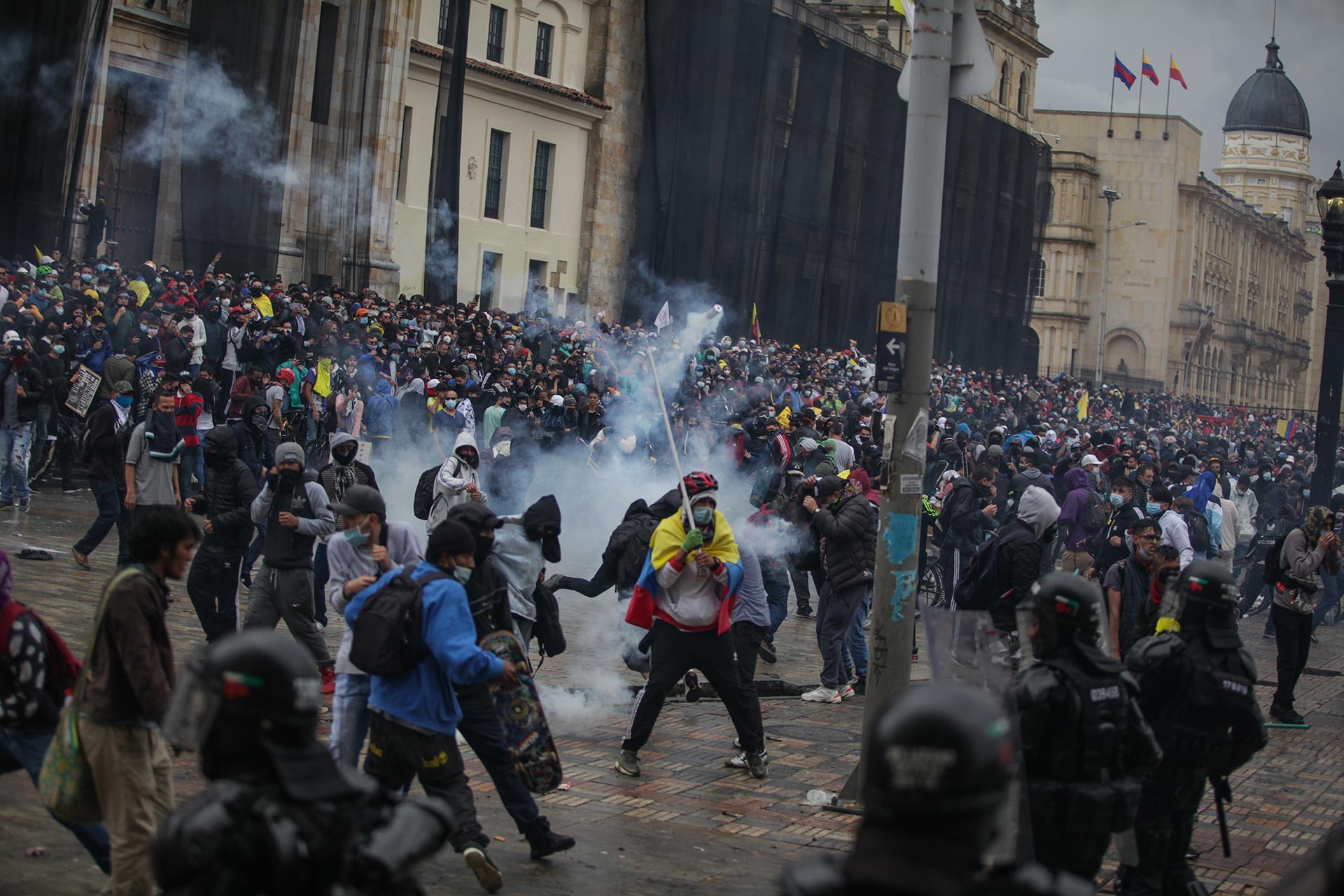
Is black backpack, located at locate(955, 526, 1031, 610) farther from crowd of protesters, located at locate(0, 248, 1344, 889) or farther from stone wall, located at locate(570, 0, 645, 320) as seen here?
stone wall, located at locate(570, 0, 645, 320)

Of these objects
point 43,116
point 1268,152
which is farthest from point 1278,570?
point 1268,152

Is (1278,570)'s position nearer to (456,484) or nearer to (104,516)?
(456,484)

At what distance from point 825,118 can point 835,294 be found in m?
5.34

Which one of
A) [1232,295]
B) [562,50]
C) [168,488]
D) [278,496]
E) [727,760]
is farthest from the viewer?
[1232,295]

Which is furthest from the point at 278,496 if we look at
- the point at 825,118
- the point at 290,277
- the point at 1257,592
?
the point at 825,118

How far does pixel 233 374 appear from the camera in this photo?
18.4m

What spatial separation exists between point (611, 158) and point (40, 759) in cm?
3549

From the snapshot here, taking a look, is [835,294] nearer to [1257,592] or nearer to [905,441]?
[1257,592]

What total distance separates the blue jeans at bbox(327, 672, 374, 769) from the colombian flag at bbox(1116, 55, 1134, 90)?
68470 mm

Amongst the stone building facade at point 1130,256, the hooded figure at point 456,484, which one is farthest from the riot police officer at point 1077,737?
the stone building facade at point 1130,256

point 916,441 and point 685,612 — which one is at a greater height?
point 916,441

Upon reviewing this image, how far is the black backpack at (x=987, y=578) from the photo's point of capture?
8766 millimetres

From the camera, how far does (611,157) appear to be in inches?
1543

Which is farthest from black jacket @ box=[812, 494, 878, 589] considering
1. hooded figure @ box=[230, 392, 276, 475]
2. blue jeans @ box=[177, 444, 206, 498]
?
blue jeans @ box=[177, 444, 206, 498]
